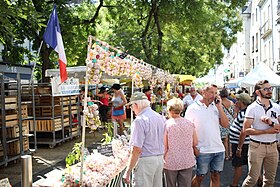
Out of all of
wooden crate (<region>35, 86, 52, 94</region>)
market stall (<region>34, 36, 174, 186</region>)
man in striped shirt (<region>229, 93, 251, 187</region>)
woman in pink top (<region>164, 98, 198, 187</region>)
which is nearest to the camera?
market stall (<region>34, 36, 174, 186</region>)

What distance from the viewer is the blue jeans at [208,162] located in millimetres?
4688

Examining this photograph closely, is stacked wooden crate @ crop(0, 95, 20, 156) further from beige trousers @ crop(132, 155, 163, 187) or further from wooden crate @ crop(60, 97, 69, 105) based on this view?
beige trousers @ crop(132, 155, 163, 187)

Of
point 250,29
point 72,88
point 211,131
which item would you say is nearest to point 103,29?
point 72,88

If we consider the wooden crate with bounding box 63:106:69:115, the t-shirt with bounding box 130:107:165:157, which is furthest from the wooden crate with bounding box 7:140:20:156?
the t-shirt with bounding box 130:107:165:157

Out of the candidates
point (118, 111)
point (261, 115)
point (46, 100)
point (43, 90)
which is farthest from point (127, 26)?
point (261, 115)

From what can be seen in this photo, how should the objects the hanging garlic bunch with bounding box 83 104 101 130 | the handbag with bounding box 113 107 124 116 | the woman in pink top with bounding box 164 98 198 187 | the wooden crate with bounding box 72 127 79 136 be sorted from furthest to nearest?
1. the wooden crate with bounding box 72 127 79 136
2. the handbag with bounding box 113 107 124 116
3. the woman in pink top with bounding box 164 98 198 187
4. the hanging garlic bunch with bounding box 83 104 101 130

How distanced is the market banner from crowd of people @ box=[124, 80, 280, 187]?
4.83 metres

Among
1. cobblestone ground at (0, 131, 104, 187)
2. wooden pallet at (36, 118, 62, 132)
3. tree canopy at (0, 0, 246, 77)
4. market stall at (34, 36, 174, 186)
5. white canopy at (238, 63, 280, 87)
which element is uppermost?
tree canopy at (0, 0, 246, 77)

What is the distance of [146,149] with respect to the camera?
3.97 meters

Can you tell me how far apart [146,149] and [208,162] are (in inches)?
46.9

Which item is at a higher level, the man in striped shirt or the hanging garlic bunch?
the hanging garlic bunch

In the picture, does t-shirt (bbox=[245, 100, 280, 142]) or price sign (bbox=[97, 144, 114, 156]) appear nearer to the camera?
price sign (bbox=[97, 144, 114, 156])

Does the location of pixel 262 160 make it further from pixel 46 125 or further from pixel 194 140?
pixel 46 125

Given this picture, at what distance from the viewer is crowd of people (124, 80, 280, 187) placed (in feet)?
13.1
